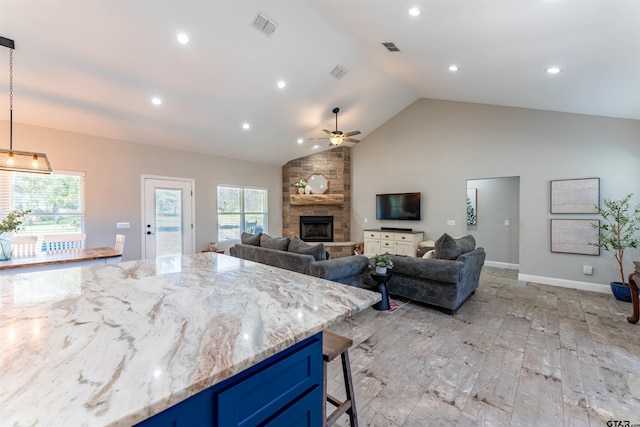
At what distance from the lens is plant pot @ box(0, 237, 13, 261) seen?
298cm

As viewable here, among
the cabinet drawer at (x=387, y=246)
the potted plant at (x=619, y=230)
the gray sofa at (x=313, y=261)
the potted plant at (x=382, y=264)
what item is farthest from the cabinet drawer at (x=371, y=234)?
the potted plant at (x=619, y=230)

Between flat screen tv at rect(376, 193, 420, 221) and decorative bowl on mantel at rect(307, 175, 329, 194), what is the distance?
1506 mm

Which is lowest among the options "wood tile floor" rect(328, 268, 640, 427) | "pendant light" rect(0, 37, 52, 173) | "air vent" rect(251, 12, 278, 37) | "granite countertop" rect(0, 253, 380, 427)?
"wood tile floor" rect(328, 268, 640, 427)

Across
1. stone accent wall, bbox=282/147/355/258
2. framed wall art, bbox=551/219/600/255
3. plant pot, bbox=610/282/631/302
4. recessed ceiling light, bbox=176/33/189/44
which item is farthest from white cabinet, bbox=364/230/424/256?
recessed ceiling light, bbox=176/33/189/44

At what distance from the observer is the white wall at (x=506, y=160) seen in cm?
432

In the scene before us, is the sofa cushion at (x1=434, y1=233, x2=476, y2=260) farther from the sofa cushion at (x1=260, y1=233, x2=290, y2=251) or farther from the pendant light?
the pendant light

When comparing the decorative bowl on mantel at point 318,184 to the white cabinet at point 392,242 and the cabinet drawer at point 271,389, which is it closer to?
the white cabinet at point 392,242

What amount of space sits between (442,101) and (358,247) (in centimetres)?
399

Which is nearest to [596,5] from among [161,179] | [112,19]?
[112,19]

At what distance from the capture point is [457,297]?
343 centimetres

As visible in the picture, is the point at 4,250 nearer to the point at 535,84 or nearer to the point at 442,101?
the point at 535,84

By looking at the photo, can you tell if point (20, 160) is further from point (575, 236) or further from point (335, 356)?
point (575, 236)

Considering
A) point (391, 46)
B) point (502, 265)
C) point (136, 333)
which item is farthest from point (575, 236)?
point (136, 333)

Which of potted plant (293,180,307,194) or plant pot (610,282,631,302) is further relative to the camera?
potted plant (293,180,307,194)
